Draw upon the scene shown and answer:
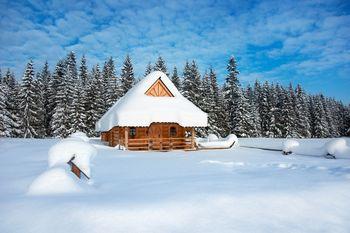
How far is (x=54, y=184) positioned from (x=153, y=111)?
18.3 meters

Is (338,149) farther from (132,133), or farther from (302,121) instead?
(302,121)

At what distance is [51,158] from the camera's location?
9.98 metres

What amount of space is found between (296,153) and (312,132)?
47.1 meters

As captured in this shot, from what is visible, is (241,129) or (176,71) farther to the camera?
(176,71)

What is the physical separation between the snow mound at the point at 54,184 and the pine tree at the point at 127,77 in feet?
139

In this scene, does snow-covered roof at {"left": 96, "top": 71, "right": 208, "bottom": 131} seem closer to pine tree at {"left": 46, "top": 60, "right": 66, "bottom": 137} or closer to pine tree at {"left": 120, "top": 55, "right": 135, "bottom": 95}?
pine tree at {"left": 120, "top": 55, "right": 135, "bottom": 95}

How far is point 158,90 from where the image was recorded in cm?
3031

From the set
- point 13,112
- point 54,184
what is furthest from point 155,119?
point 13,112

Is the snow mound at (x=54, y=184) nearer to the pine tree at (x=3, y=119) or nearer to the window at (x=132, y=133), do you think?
the window at (x=132, y=133)

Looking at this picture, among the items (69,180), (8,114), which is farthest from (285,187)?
(8,114)

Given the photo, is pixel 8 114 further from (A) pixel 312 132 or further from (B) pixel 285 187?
(A) pixel 312 132

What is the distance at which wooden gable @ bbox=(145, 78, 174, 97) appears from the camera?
3005 cm

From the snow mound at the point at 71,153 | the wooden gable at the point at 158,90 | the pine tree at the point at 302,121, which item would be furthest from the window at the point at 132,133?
the pine tree at the point at 302,121

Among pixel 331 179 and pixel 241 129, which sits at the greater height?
pixel 241 129
